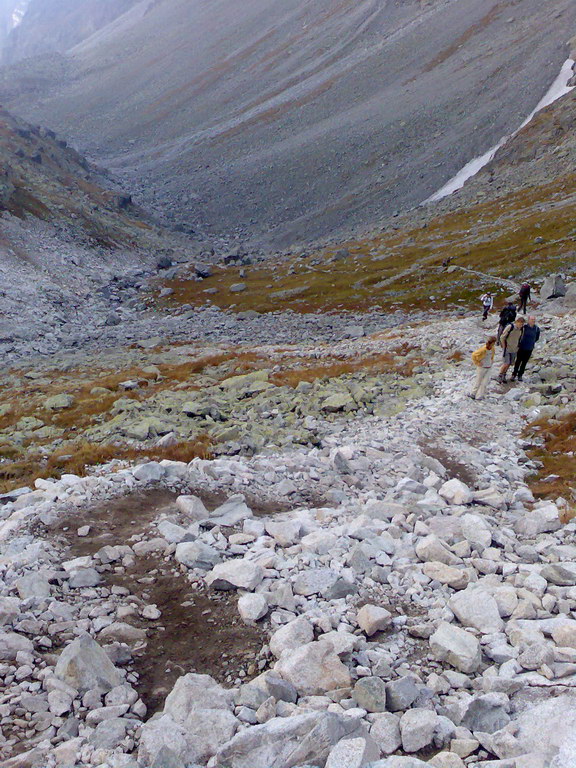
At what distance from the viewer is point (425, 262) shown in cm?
6694

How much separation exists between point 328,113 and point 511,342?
Result: 394ft

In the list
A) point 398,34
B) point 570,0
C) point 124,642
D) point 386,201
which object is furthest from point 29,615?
point 398,34

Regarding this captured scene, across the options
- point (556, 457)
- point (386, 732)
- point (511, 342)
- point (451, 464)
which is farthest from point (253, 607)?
point (511, 342)

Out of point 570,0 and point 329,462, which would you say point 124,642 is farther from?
point 570,0

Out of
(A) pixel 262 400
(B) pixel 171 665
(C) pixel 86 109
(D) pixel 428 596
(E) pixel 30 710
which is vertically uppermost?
(C) pixel 86 109

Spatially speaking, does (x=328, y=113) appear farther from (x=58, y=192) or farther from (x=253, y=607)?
(x=253, y=607)

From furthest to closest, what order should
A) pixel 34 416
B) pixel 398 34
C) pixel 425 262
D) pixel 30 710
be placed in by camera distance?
pixel 398 34 → pixel 425 262 → pixel 34 416 → pixel 30 710

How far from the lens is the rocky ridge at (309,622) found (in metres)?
5.26

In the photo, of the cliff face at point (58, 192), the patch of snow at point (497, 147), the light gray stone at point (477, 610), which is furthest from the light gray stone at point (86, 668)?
the patch of snow at point (497, 147)

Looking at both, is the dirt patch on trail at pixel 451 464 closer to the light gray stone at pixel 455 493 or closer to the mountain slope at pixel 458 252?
the light gray stone at pixel 455 493

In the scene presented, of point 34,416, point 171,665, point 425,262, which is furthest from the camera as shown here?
point 425,262

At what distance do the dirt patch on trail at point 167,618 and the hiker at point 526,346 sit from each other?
15.6 meters

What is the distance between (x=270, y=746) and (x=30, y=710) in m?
2.73

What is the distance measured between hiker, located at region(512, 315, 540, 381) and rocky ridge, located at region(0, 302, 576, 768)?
9095mm
